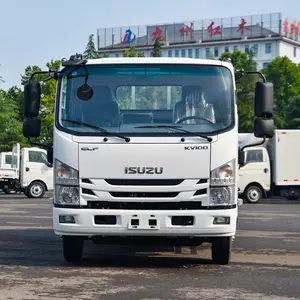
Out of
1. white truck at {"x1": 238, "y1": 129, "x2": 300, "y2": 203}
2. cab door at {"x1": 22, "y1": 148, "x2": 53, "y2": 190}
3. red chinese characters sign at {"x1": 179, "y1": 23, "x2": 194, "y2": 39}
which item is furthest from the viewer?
red chinese characters sign at {"x1": 179, "y1": 23, "x2": 194, "y2": 39}

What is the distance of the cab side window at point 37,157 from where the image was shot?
35469mm

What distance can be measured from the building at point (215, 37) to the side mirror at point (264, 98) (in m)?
124

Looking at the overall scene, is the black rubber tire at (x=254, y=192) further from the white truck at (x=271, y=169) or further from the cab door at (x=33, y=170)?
the cab door at (x=33, y=170)

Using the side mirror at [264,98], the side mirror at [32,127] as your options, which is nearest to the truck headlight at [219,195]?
the side mirror at [264,98]

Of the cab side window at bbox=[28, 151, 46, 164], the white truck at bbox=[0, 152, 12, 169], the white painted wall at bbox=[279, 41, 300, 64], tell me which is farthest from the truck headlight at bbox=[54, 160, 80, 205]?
the white painted wall at bbox=[279, 41, 300, 64]

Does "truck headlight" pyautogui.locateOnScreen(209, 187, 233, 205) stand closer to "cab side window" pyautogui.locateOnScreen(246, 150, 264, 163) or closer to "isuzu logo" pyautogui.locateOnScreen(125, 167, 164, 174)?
"isuzu logo" pyautogui.locateOnScreen(125, 167, 164, 174)

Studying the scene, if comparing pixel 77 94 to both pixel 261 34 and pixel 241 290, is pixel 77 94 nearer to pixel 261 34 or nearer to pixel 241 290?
pixel 241 290

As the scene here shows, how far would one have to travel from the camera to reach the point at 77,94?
424 inches

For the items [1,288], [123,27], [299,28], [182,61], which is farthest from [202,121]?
[299,28]

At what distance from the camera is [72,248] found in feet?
36.5

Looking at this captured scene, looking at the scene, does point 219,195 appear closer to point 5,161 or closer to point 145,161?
point 145,161

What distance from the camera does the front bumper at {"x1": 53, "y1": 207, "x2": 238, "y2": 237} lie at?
10.2 meters

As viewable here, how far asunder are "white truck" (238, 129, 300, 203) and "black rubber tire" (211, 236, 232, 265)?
21173mm

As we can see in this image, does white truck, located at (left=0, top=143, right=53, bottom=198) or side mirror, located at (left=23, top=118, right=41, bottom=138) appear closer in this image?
side mirror, located at (left=23, top=118, right=41, bottom=138)
